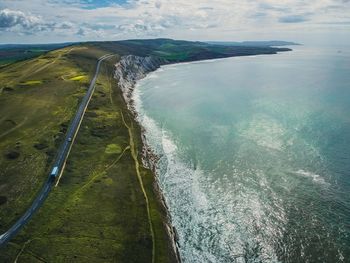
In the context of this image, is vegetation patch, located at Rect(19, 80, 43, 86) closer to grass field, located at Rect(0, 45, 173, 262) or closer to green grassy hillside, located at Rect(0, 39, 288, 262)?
green grassy hillside, located at Rect(0, 39, 288, 262)

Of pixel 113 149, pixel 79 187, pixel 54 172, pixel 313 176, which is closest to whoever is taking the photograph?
pixel 79 187

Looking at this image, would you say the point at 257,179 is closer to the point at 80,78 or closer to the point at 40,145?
the point at 40,145

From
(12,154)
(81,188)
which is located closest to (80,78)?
(12,154)

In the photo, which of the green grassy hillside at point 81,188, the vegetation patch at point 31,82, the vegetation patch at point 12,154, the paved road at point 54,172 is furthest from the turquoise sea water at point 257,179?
the vegetation patch at point 31,82

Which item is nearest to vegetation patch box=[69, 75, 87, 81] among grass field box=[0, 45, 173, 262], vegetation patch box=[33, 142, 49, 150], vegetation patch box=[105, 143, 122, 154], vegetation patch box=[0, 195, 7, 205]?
grass field box=[0, 45, 173, 262]

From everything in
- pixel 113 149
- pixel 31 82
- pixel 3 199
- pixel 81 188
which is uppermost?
pixel 31 82

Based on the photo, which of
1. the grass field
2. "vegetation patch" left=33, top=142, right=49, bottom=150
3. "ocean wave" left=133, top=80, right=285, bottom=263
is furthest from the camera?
"vegetation patch" left=33, top=142, right=49, bottom=150

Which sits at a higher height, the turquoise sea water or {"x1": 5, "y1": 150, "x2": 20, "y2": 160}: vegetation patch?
{"x1": 5, "y1": 150, "x2": 20, "y2": 160}: vegetation patch
